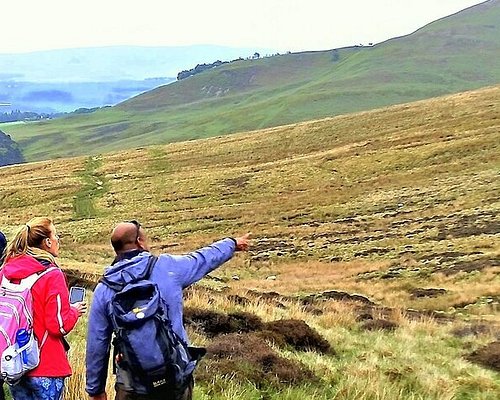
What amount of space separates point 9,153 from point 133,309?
616 feet

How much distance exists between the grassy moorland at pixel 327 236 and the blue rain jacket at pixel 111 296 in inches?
49.4

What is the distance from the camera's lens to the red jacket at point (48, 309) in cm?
496

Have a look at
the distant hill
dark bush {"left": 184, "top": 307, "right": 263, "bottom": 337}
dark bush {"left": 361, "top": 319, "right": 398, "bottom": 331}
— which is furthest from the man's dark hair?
the distant hill

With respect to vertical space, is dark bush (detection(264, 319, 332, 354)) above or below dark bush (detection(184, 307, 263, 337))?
below

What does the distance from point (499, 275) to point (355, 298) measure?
551cm

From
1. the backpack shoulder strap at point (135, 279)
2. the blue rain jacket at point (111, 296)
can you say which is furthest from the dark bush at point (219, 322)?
the backpack shoulder strap at point (135, 279)

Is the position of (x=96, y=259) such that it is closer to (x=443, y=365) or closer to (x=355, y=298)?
(x=355, y=298)

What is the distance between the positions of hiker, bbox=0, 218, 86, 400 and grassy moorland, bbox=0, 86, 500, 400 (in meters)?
0.98

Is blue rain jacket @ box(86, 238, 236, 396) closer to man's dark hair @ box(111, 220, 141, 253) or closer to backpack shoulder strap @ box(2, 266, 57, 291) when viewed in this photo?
man's dark hair @ box(111, 220, 141, 253)

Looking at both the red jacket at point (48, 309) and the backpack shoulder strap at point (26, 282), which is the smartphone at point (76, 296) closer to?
the red jacket at point (48, 309)

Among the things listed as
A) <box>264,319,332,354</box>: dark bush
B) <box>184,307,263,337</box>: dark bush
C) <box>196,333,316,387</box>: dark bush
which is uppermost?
<box>196,333,316,387</box>: dark bush

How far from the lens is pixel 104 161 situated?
85.0 metres

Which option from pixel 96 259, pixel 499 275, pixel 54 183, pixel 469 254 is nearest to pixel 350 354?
pixel 499 275

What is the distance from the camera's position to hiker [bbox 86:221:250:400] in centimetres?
455
